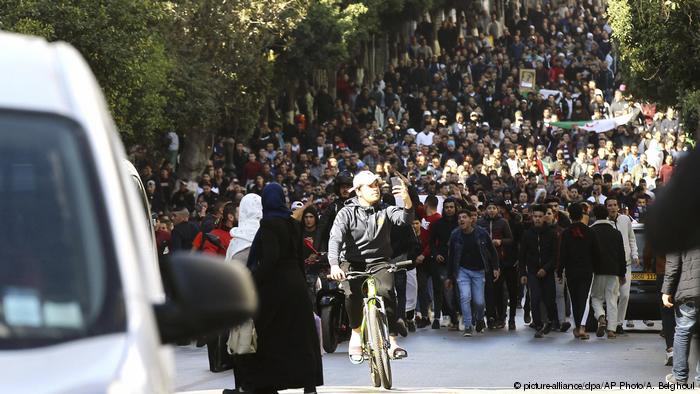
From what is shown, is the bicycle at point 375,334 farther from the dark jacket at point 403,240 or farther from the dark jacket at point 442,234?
the dark jacket at point 442,234

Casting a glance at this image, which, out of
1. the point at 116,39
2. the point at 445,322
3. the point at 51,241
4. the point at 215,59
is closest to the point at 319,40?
the point at 215,59

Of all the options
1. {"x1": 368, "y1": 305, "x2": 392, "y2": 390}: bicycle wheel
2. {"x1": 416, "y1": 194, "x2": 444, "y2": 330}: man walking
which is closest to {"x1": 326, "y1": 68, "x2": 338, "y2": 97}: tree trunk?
{"x1": 416, "y1": 194, "x2": 444, "y2": 330}: man walking

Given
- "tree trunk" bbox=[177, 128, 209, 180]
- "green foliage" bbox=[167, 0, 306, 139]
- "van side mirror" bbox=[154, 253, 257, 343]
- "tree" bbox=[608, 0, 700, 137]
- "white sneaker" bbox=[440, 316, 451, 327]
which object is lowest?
"white sneaker" bbox=[440, 316, 451, 327]

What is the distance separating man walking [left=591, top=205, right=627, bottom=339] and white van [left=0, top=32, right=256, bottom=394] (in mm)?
16035

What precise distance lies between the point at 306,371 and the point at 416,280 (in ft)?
36.9

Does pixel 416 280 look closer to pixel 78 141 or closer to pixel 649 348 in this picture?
pixel 649 348

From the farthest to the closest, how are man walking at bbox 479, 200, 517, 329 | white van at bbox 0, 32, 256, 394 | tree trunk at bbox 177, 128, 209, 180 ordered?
tree trunk at bbox 177, 128, 209, 180, man walking at bbox 479, 200, 517, 329, white van at bbox 0, 32, 256, 394

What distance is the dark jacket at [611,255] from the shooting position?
20297mm

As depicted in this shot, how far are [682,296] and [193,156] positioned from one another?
29560 millimetres

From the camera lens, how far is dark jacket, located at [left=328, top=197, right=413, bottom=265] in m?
14.4

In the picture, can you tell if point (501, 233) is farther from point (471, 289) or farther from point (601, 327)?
point (601, 327)

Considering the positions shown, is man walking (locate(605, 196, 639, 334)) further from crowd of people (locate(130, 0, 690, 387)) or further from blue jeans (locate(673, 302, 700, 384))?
blue jeans (locate(673, 302, 700, 384))

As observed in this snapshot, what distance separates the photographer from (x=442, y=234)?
22672 millimetres

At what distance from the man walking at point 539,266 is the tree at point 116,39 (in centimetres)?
989
